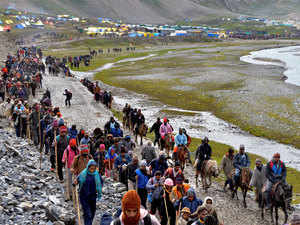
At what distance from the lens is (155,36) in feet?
491

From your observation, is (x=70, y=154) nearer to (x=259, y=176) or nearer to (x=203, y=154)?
(x=203, y=154)

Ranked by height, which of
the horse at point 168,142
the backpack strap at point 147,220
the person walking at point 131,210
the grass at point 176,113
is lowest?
the grass at point 176,113

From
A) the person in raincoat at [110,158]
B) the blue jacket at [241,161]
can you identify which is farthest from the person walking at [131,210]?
the person in raincoat at [110,158]

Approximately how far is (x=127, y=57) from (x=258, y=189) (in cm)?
8928

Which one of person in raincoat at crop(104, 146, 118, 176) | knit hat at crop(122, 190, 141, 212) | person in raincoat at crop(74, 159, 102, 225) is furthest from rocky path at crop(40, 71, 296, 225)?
knit hat at crop(122, 190, 141, 212)

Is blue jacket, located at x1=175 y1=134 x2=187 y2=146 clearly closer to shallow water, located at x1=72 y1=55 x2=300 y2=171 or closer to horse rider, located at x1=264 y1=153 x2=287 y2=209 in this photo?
horse rider, located at x1=264 y1=153 x2=287 y2=209

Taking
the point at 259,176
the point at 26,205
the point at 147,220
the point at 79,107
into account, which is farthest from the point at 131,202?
the point at 79,107

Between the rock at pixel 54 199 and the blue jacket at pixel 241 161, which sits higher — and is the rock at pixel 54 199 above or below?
below

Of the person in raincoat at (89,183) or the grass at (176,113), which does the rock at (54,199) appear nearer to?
the person in raincoat at (89,183)

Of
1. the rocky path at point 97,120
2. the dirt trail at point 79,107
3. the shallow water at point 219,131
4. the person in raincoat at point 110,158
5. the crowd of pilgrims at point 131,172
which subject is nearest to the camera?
the crowd of pilgrims at point 131,172

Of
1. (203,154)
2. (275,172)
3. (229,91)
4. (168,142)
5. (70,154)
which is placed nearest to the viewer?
(70,154)

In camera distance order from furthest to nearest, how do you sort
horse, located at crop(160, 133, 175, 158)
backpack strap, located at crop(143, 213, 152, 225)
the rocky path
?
horse, located at crop(160, 133, 175, 158) < the rocky path < backpack strap, located at crop(143, 213, 152, 225)

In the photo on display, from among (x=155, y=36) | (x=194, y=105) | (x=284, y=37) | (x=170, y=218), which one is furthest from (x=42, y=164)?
(x=284, y=37)

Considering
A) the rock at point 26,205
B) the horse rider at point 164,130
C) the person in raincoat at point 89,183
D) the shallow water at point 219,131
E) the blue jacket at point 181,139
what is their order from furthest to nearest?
the shallow water at point 219,131, the horse rider at point 164,130, the blue jacket at point 181,139, the rock at point 26,205, the person in raincoat at point 89,183
